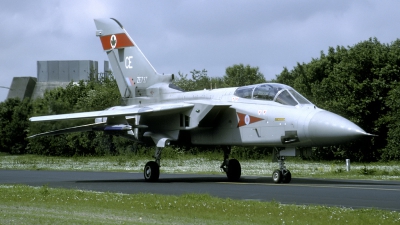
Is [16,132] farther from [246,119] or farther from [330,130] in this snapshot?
[330,130]

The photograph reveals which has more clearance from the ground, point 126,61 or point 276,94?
point 126,61

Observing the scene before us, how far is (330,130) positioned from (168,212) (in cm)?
736

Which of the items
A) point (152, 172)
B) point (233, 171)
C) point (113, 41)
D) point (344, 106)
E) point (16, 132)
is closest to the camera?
point (152, 172)

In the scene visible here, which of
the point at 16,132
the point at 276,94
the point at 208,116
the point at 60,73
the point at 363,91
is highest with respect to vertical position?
the point at 60,73

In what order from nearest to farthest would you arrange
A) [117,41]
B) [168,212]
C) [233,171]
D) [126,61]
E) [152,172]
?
[168,212], [152,172], [233,171], [126,61], [117,41]

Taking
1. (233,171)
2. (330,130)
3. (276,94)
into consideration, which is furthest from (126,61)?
(330,130)

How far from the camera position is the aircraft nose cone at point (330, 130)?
18.2 m

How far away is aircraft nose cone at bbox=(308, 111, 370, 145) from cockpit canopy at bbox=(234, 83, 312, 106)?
43.9 inches

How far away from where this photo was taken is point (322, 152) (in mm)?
44344

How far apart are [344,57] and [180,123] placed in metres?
28.1

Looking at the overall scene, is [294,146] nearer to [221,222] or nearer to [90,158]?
[221,222]

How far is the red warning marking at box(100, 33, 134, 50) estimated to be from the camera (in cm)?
2650

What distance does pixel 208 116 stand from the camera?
21.8 meters

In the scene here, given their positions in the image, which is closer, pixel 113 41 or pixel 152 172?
pixel 152 172
